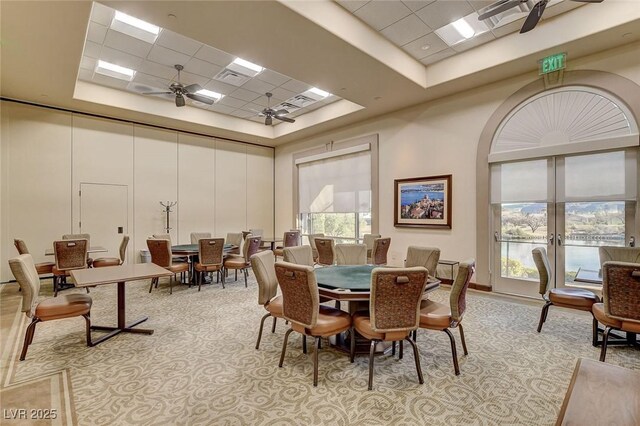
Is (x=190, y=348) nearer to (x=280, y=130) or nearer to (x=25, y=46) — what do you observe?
(x=25, y=46)

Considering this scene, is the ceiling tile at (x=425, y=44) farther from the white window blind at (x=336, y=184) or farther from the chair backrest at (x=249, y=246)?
the chair backrest at (x=249, y=246)

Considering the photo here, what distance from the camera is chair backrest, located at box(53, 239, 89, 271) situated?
16.9 ft

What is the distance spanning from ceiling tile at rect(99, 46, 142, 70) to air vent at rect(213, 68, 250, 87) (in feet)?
4.55

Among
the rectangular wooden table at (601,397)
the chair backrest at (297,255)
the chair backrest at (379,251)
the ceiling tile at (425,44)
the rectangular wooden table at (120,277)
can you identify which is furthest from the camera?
the chair backrest at (379,251)

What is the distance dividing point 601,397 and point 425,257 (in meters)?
2.82

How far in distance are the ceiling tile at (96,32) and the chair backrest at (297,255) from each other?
4301 mm

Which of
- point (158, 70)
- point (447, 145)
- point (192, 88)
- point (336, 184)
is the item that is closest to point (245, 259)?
point (192, 88)

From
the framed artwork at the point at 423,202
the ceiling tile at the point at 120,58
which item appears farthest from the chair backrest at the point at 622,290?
the ceiling tile at the point at 120,58

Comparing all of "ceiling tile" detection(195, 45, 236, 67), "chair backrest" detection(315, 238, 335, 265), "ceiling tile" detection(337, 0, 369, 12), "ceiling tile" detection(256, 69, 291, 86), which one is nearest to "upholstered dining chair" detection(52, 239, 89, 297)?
"ceiling tile" detection(195, 45, 236, 67)

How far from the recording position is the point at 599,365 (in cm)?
140

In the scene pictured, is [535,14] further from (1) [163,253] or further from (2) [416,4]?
(1) [163,253]

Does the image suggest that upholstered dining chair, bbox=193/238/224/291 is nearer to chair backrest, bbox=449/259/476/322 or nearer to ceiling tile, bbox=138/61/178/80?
ceiling tile, bbox=138/61/178/80

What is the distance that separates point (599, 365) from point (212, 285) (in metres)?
6.01

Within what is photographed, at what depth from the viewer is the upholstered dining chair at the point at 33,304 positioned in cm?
295
